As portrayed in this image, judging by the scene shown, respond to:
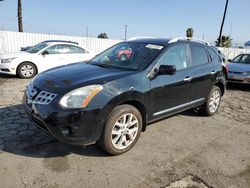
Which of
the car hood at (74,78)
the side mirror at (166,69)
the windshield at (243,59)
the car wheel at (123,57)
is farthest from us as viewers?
the windshield at (243,59)

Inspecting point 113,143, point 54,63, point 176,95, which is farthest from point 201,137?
point 54,63

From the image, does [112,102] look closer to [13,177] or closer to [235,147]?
[13,177]

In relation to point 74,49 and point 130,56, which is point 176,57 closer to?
point 130,56

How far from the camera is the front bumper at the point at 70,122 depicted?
2.68 metres

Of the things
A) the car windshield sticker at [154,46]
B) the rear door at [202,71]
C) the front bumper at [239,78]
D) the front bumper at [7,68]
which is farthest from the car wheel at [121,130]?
the front bumper at [239,78]

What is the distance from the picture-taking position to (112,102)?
291 centimetres

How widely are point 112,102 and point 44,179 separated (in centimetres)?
124

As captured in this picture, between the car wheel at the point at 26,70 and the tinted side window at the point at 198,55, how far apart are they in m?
6.36

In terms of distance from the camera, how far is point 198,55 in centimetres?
451

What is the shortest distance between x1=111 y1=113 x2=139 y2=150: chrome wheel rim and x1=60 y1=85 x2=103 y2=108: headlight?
55cm

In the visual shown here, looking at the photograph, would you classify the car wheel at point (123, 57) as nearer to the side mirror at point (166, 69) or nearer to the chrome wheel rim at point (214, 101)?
the side mirror at point (166, 69)

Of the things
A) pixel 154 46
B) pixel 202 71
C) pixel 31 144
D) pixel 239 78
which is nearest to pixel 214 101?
pixel 202 71

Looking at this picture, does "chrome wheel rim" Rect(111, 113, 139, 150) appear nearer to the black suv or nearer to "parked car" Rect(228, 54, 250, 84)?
the black suv

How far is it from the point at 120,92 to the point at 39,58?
6.61 m
